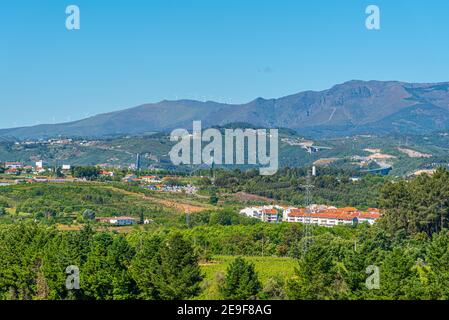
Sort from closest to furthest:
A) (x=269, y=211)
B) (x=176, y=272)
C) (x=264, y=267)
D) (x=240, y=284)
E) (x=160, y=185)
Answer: (x=240, y=284) < (x=176, y=272) < (x=264, y=267) < (x=269, y=211) < (x=160, y=185)

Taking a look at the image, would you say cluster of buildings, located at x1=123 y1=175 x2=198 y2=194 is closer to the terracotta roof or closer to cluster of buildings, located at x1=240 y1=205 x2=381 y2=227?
cluster of buildings, located at x1=240 y1=205 x2=381 y2=227

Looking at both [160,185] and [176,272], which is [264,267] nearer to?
[176,272]

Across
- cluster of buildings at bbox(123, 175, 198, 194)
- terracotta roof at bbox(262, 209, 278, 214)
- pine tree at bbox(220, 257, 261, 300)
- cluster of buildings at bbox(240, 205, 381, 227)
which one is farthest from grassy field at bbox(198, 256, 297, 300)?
cluster of buildings at bbox(123, 175, 198, 194)

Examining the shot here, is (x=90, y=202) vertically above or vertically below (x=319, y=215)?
above

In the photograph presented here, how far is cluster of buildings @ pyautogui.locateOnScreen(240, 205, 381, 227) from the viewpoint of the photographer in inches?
2269

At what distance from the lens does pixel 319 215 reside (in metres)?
60.3

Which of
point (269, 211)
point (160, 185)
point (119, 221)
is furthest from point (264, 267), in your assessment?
point (160, 185)

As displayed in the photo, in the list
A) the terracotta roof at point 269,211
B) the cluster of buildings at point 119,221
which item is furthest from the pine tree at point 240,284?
the terracotta roof at point 269,211

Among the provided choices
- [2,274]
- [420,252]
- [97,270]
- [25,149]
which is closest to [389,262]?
[97,270]

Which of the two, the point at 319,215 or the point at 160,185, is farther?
the point at 160,185

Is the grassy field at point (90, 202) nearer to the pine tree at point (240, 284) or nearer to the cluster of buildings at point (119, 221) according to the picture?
the cluster of buildings at point (119, 221)

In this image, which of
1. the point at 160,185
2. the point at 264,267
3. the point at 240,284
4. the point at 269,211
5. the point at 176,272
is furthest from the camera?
the point at 160,185

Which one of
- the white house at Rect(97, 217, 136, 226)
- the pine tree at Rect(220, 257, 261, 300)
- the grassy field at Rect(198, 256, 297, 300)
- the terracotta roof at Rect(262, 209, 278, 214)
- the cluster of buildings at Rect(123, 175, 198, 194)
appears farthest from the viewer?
the cluster of buildings at Rect(123, 175, 198, 194)
